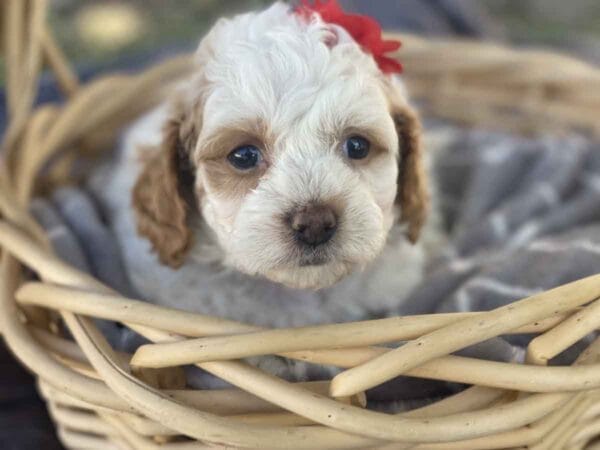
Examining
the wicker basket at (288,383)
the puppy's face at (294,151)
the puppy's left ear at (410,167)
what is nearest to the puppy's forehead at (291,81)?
the puppy's face at (294,151)

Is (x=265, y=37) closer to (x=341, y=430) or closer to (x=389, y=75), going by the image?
(x=389, y=75)

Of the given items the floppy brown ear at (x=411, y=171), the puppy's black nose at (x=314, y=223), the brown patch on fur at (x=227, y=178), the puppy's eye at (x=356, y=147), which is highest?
the floppy brown ear at (x=411, y=171)

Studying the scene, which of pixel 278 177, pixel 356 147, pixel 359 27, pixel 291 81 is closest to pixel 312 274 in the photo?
pixel 278 177

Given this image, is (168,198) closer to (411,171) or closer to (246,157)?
(246,157)

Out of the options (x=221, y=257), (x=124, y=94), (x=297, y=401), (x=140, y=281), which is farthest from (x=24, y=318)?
(x=124, y=94)

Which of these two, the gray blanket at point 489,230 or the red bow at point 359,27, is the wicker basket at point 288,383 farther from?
the red bow at point 359,27

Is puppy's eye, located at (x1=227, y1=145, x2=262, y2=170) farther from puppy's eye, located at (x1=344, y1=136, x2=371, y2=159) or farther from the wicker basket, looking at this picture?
the wicker basket

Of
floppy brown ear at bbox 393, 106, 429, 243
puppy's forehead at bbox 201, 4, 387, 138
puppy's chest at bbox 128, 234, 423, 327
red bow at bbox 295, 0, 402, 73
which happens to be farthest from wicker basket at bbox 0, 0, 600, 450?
red bow at bbox 295, 0, 402, 73
